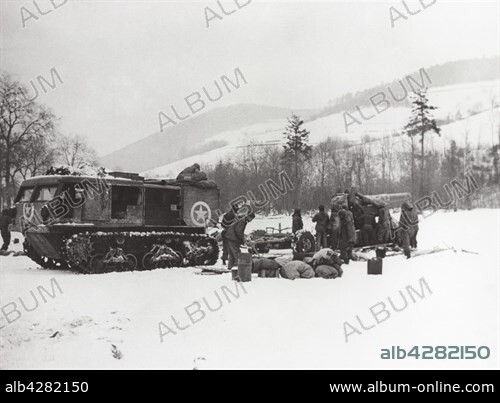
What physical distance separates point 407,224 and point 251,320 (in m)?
6.37

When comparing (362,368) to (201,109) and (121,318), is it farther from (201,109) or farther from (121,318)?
(201,109)

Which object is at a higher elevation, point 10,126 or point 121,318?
point 10,126

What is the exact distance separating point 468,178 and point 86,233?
6843 mm

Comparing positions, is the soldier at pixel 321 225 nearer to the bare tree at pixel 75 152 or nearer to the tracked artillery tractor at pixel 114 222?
the tracked artillery tractor at pixel 114 222

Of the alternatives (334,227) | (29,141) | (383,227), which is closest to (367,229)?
(383,227)

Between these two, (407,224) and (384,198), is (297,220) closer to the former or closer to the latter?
(384,198)

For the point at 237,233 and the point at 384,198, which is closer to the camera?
the point at 237,233

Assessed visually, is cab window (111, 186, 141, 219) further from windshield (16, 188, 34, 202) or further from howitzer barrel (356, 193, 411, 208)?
howitzer barrel (356, 193, 411, 208)
